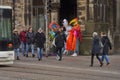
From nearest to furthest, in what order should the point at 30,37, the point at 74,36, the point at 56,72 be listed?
the point at 56,72 → the point at 30,37 → the point at 74,36

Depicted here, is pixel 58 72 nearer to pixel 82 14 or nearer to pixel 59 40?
pixel 59 40

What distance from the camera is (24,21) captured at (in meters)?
34.8

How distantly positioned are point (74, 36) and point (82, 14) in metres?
1.81

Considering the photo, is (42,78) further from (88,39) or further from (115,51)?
(115,51)

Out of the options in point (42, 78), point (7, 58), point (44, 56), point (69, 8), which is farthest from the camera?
point (69, 8)

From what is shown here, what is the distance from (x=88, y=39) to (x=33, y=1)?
6.71m

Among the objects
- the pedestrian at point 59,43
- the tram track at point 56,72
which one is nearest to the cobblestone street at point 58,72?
the tram track at point 56,72

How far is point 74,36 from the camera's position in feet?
97.1

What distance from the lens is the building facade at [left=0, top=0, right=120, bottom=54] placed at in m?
30.0

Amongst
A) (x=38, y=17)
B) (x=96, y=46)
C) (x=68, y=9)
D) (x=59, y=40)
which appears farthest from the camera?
(x=38, y=17)

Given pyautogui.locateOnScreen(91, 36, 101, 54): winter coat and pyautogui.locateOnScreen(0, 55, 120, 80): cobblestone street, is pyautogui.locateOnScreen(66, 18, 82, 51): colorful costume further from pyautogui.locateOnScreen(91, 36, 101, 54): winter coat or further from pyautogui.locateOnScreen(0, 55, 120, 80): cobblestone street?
pyautogui.locateOnScreen(91, 36, 101, 54): winter coat

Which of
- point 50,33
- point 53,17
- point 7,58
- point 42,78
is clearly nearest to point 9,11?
point 7,58

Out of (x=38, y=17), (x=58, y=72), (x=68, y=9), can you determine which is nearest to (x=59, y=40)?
(x=58, y=72)

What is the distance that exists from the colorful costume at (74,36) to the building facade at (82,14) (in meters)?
0.59
